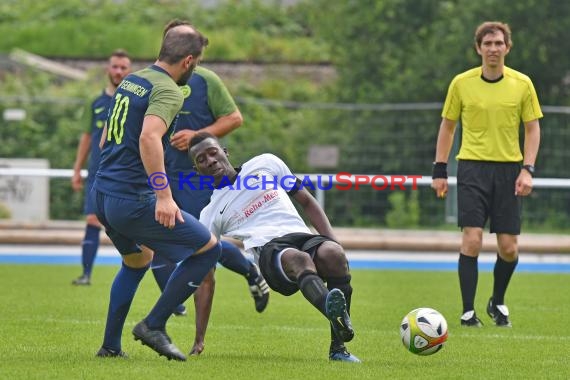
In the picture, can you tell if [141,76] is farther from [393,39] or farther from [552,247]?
[393,39]

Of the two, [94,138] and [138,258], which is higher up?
[94,138]

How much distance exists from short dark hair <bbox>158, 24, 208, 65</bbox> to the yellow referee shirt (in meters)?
3.25

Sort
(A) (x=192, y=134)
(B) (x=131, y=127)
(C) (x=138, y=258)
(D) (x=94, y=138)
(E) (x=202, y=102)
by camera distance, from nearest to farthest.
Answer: (B) (x=131, y=127)
(C) (x=138, y=258)
(A) (x=192, y=134)
(E) (x=202, y=102)
(D) (x=94, y=138)

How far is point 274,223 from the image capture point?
7.96 meters

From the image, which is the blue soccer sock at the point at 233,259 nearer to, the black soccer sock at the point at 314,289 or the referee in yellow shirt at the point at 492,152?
the referee in yellow shirt at the point at 492,152

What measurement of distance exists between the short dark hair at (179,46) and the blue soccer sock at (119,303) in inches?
49.9

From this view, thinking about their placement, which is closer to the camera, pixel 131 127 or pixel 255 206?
pixel 131 127

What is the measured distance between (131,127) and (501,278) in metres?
4.00

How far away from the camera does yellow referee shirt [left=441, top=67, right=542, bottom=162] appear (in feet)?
32.4

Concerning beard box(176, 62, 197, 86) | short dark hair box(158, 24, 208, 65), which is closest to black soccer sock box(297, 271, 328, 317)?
beard box(176, 62, 197, 86)

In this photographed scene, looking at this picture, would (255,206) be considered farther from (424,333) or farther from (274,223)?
(424,333)

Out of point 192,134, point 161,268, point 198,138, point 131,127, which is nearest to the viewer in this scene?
point 131,127

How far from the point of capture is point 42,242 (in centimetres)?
1941

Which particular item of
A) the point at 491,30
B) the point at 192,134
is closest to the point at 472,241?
the point at 491,30
